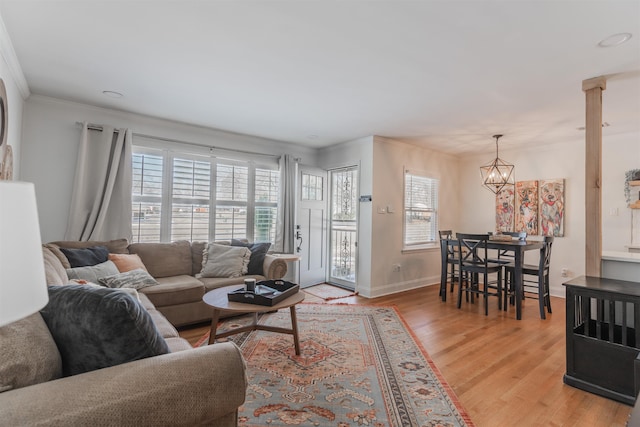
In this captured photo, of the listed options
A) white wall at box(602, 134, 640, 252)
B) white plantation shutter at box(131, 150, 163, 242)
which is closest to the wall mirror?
white plantation shutter at box(131, 150, 163, 242)

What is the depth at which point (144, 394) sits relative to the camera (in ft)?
3.11

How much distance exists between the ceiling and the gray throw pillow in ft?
5.97

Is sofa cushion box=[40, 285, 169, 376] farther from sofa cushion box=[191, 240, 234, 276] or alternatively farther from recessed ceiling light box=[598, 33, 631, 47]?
recessed ceiling light box=[598, 33, 631, 47]

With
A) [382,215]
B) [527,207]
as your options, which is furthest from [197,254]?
[527,207]

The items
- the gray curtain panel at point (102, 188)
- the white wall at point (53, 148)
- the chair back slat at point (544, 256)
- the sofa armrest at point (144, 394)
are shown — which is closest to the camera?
the sofa armrest at point (144, 394)

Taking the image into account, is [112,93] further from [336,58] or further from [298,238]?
[298,238]

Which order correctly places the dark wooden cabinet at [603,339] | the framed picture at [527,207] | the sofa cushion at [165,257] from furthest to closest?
the framed picture at [527,207]
the sofa cushion at [165,257]
the dark wooden cabinet at [603,339]

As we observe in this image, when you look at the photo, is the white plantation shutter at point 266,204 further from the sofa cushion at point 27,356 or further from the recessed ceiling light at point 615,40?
the recessed ceiling light at point 615,40

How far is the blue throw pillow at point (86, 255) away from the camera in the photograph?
2824 mm

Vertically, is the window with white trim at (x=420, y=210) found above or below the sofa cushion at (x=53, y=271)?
above

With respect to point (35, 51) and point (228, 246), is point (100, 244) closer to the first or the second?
point (228, 246)

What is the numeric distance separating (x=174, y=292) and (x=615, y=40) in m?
4.12

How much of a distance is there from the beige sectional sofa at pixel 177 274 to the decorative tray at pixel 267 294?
0.91m

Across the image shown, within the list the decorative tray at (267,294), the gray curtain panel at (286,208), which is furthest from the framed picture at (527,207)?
the decorative tray at (267,294)
